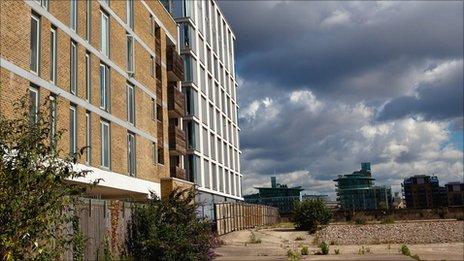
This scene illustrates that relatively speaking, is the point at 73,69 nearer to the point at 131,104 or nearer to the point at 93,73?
the point at 93,73

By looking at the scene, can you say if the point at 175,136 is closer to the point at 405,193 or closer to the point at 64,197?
the point at 64,197

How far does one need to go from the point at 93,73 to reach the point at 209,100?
28.5 metres

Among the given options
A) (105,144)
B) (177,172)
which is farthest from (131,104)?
(177,172)

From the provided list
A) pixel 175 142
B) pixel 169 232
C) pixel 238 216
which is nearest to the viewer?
pixel 169 232

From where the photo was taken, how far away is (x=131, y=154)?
92.3 feet

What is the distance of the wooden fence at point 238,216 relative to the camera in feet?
130

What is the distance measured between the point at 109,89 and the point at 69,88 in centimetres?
409

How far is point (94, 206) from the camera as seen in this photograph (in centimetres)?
1581

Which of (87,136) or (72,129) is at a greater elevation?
(72,129)

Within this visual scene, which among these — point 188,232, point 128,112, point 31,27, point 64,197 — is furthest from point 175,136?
point 64,197

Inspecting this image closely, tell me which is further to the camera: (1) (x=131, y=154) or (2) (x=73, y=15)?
(1) (x=131, y=154)

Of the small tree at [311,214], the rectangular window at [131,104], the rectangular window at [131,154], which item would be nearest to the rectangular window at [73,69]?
the rectangular window at [131,104]

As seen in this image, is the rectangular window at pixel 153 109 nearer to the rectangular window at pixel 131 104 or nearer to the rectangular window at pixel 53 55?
the rectangular window at pixel 131 104

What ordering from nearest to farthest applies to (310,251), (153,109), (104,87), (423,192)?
1. (104,87)
2. (310,251)
3. (153,109)
4. (423,192)
